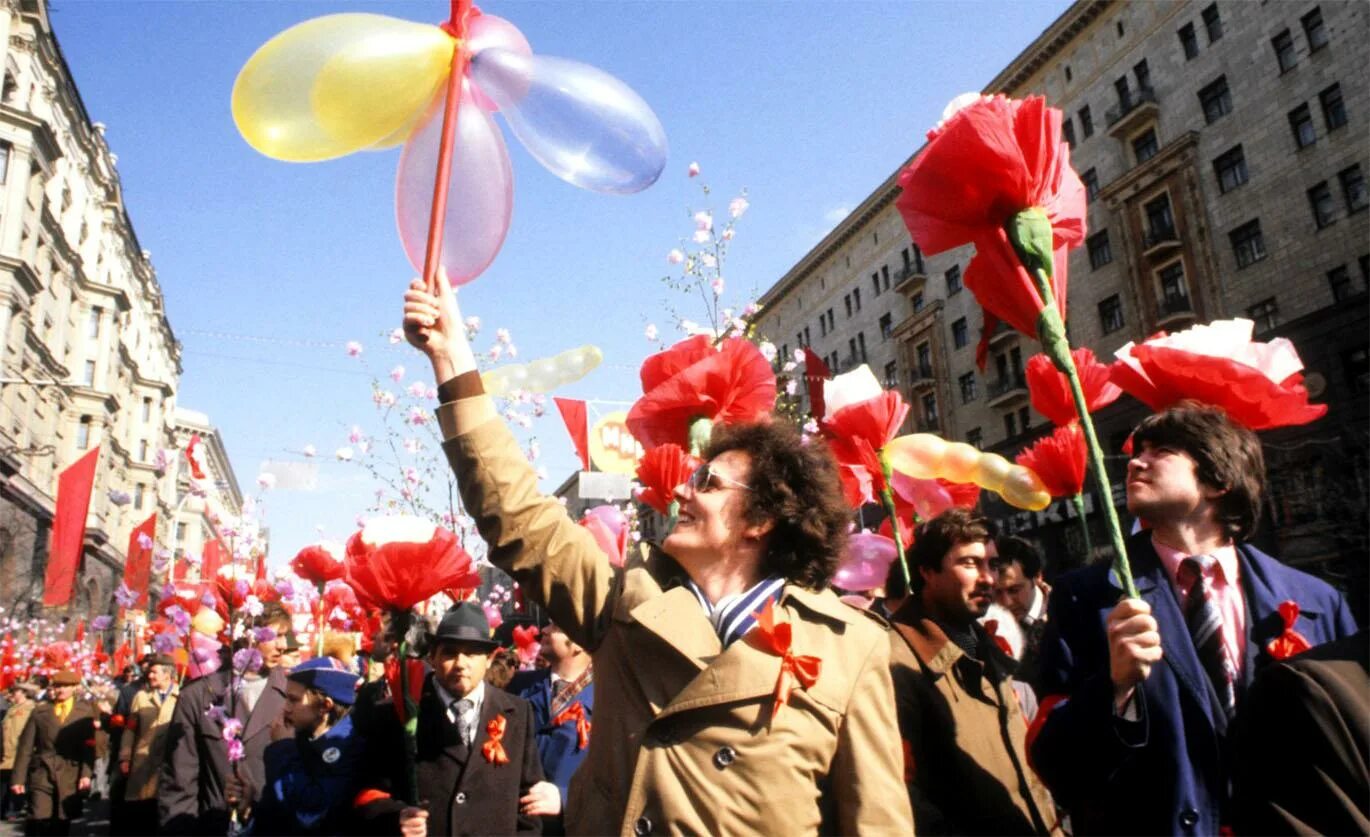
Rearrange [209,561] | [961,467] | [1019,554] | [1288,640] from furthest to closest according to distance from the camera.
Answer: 1. [209,561]
2. [1019,554]
3. [961,467]
4. [1288,640]

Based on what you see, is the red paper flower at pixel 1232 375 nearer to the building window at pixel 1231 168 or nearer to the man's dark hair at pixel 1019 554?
the man's dark hair at pixel 1019 554

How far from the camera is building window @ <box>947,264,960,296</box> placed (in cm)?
3666

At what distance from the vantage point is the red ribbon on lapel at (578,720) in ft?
13.3

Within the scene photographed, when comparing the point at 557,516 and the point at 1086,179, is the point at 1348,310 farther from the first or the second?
the point at 557,516

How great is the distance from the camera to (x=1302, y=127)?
23.2 metres

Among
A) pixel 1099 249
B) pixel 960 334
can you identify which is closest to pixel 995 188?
pixel 1099 249

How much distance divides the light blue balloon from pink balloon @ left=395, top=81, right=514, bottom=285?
8cm

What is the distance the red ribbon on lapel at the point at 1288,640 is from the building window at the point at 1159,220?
28.1 m

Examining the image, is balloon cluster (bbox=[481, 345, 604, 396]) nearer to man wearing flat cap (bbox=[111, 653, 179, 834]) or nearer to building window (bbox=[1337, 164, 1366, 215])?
man wearing flat cap (bbox=[111, 653, 179, 834])

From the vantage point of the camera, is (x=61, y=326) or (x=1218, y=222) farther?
(x=61, y=326)

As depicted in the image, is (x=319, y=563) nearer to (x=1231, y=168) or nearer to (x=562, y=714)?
(x=562, y=714)

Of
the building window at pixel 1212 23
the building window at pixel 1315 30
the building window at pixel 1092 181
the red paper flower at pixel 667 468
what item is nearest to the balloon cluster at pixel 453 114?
the red paper flower at pixel 667 468

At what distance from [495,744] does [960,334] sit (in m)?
35.4

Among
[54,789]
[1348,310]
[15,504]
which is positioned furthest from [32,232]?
[1348,310]
